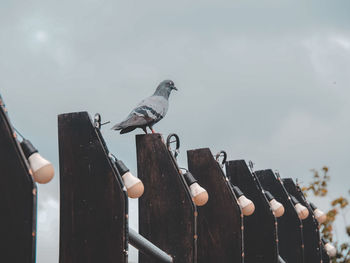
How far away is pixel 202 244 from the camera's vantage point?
342 inches

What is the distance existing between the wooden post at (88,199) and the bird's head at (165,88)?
2.01 m

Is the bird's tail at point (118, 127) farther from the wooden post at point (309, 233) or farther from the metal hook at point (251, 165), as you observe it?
the wooden post at point (309, 233)

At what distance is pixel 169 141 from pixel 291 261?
482 centimetres

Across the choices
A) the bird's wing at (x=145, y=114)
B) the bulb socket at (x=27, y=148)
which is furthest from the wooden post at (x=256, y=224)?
the bulb socket at (x=27, y=148)

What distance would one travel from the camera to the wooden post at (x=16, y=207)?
504 centimetres

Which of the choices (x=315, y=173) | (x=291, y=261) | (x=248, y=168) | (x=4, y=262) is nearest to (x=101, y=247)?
(x=4, y=262)

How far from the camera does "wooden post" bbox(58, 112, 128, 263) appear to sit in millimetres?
6262

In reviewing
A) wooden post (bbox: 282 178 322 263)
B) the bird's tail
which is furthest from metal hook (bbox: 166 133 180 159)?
wooden post (bbox: 282 178 322 263)

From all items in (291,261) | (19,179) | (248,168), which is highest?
(248,168)

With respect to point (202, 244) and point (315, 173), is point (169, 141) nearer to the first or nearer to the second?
point (202, 244)

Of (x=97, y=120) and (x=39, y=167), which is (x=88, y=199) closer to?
(x=97, y=120)

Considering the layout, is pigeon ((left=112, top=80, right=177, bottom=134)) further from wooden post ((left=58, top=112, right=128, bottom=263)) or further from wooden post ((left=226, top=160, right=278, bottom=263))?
wooden post ((left=226, top=160, right=278, bottom=263))

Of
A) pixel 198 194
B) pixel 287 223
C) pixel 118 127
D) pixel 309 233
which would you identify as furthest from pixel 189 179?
pixel 309 233

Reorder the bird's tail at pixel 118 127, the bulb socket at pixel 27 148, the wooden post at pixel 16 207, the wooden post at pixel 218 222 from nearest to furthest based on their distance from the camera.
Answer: the wooden post at pixel 16 207 → the bulb socket at pixel 27 148 → the bird's tail at pixel 118 127 → the wooden post at pixel 218 222
